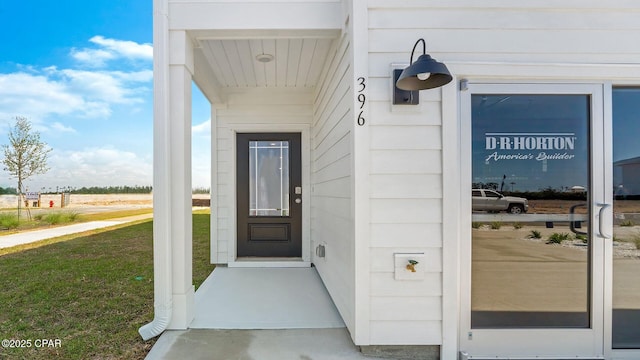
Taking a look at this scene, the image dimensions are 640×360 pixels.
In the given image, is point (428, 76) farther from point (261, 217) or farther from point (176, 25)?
point (261, 217)

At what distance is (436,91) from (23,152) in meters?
12.2

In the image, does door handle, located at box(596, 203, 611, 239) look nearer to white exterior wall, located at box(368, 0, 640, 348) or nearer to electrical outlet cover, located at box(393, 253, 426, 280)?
white exterior wall, located at box(368, 0, 640, 348)

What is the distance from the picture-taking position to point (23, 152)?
9.45 meters

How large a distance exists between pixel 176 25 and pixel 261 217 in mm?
2746

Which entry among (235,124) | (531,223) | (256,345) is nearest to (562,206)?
(531,223)

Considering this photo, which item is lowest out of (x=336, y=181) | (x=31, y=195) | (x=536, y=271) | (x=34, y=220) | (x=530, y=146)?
(x=34, y=220)

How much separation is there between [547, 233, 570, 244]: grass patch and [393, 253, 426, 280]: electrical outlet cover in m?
0.84

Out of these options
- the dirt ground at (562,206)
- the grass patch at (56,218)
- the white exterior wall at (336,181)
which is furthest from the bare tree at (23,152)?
the dirt ground at (562,206)

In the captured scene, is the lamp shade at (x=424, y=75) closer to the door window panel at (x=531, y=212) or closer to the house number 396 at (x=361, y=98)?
the house number 396 at (x=361, y=98)

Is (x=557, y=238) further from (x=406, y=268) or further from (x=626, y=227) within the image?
(x=406, y=268)

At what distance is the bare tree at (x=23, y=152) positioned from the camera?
9344 millimetres

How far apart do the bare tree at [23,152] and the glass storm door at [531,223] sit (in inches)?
486

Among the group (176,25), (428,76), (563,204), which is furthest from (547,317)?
(176,25)

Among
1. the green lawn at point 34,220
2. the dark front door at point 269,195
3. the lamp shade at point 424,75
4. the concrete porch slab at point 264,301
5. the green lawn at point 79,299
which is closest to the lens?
the lamp shade at point 424,75
